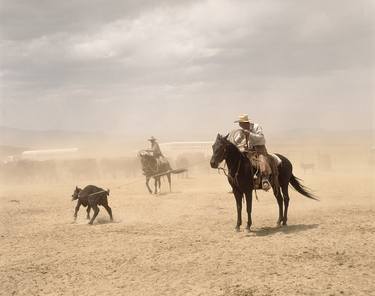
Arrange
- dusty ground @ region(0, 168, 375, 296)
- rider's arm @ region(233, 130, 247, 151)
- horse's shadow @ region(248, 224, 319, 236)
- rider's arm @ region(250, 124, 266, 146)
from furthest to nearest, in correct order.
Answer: rider's arm @ region(233, 130, 247, 151), rider's arm @ region(250, 124, 266, 146), horse's shadow @ region(248, 224, 319, 236), dusty ground @ region(0, 168, 375, 296)

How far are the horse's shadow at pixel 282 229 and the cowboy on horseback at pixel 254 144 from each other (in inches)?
42.4

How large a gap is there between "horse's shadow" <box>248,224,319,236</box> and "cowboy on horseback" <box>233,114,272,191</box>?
3.53 ft

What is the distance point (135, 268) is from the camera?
8.68 meters

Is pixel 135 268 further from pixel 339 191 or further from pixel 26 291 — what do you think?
pixel 339 191

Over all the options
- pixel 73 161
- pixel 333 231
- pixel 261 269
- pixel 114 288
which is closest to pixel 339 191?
pixel 333 231

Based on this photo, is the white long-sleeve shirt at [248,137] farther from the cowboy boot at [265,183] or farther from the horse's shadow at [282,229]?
the horse's shadow at [282,229]

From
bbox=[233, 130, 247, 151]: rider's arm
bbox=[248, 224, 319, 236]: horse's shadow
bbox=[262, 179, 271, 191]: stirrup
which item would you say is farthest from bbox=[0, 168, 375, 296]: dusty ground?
bbox=[233, 130, 247, 151]: rider's arm

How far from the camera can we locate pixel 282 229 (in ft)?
38.0

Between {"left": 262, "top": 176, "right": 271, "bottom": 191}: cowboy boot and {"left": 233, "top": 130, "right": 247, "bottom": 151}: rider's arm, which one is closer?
{"left": 262, "top": 176, "right": 271, "bottom": 191}: cowboy boot

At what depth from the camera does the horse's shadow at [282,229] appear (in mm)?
11141

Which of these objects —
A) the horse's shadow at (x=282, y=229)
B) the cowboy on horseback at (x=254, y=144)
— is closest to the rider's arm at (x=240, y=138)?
the cowboy on horseback at (x=254, y=144)

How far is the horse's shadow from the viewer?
11.1m

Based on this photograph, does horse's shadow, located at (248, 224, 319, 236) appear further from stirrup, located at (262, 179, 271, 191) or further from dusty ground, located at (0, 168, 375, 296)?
stirrup, located at (262, 179, 271, 191)

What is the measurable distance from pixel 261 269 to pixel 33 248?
5.61 metres
